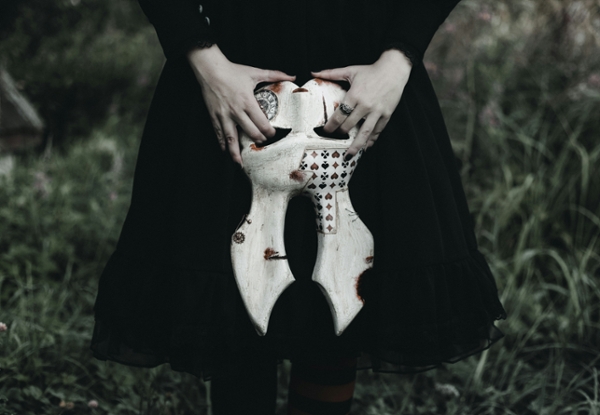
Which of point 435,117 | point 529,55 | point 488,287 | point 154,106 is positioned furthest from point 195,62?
point 529,55

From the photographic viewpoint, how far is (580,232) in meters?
2.18

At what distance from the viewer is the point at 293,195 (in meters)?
0.89

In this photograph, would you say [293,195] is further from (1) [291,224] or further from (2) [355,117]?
(2) [355,117]

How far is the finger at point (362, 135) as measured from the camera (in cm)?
87

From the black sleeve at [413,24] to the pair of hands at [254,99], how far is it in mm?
43

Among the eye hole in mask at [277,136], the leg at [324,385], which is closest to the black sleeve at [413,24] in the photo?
the eye hole in mask at [277,136]

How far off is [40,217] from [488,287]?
190cm

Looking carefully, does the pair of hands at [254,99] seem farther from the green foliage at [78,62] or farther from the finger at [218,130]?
the green foliage at [78,62]

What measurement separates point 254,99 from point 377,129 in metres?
0.22

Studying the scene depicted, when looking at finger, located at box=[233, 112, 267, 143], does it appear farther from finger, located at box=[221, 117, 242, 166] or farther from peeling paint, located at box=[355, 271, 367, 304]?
peeling paint, located at box=[355, 271, 367, 304]

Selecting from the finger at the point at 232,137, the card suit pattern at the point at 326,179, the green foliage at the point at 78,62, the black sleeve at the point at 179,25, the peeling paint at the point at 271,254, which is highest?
the green foliage at the point at 78,62

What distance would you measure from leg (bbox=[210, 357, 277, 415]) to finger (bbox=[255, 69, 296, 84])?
532 mm

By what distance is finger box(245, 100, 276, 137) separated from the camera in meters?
0.85

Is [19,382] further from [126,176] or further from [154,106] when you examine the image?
[126,176]
